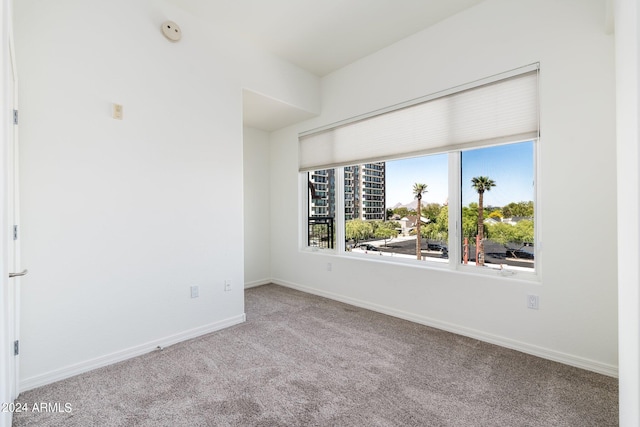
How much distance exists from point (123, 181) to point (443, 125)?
2.95m

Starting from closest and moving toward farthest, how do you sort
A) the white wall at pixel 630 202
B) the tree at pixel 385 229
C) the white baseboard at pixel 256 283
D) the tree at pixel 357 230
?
the white wall at pixel 630 202 < the tree at pixel 385 229 < the tree at pixel 357 230 < the white baseboard at pixel 256 283

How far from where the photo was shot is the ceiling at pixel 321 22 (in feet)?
8.89

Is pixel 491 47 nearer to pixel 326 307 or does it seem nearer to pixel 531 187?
pixel 531 187

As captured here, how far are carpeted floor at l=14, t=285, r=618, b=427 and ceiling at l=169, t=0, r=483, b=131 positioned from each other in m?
2.76

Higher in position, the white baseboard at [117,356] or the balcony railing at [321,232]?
the balcony railing at [321,232]

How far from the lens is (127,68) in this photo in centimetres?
245

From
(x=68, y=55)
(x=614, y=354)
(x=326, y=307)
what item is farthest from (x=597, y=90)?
(x=68, y=55)

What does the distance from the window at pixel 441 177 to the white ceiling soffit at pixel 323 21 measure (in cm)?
75

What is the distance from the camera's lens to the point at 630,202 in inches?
45.2

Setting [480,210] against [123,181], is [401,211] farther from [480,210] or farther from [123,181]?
[123,181]

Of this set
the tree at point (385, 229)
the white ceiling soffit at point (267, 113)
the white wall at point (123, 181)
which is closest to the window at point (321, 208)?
the tree at point (385, 229)

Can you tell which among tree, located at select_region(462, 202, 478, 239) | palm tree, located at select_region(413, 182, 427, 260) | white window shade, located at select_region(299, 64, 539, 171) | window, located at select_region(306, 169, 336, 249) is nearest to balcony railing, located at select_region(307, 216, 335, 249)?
window, located at select_region(306, 169, 336, 249)

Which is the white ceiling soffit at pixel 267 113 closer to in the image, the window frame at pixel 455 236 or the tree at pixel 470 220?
the window frame at pixel 455 236

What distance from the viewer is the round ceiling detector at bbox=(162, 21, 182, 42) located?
2.63m
